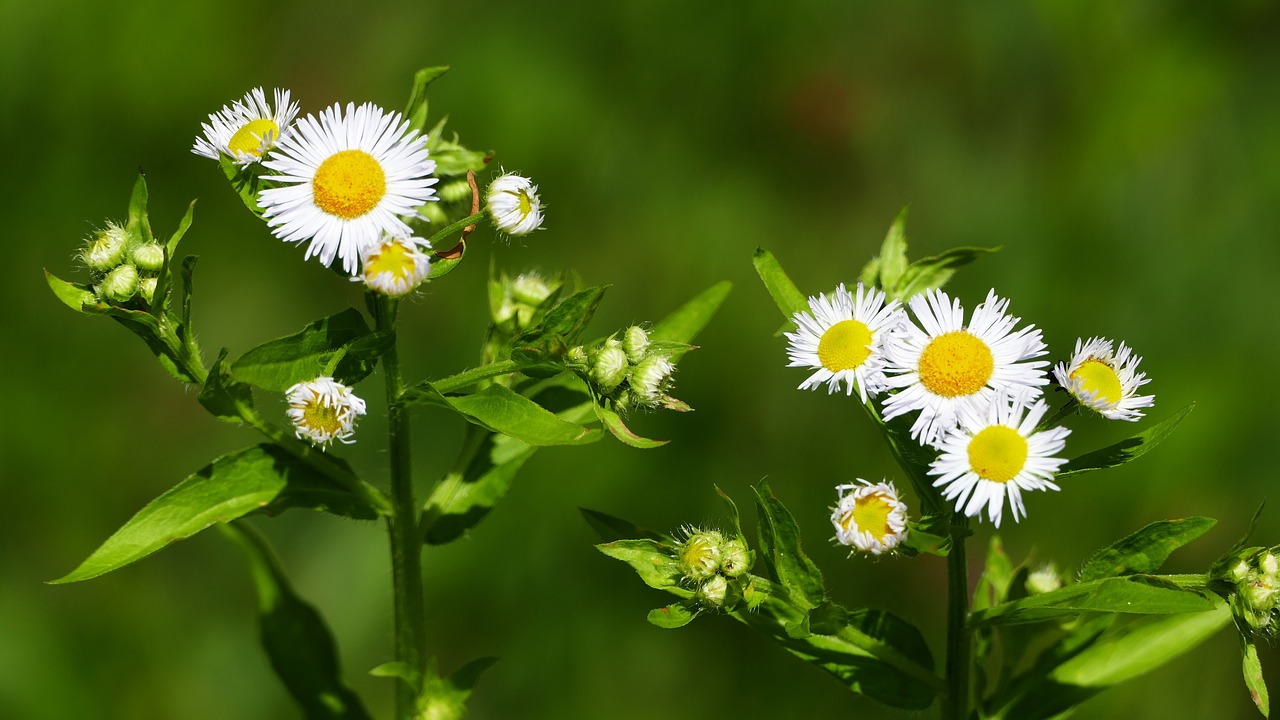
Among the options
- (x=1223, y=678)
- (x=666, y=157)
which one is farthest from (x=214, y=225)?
(x=1223, y=678)

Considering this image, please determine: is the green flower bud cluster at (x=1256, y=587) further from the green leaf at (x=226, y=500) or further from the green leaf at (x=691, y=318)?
the green leaf at (x=226, y=500)

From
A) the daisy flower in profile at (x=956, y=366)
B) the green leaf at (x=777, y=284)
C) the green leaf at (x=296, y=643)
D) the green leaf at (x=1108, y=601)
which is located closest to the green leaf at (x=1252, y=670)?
the green leaf at (x=1108, y=601)

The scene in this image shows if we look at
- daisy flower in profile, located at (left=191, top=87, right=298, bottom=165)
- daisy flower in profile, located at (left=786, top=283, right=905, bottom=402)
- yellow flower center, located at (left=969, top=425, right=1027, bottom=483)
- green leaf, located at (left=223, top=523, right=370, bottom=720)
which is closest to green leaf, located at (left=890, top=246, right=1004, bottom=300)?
daisy flower in profile, located at (left=786, top=283, right=905, bottom=402)

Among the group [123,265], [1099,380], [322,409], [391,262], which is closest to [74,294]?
[123,265]

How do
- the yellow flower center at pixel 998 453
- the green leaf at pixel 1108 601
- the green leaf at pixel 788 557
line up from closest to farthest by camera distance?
the green leaf at pixel 1108 601 → the yellow flower center at pixel 998 453 → the green leaf at pixel 788 557

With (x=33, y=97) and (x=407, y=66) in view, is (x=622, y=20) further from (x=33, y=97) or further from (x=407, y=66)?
(x=33, y=97)

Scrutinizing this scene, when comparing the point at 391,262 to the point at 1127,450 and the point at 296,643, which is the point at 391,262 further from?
the point at 1127,450
